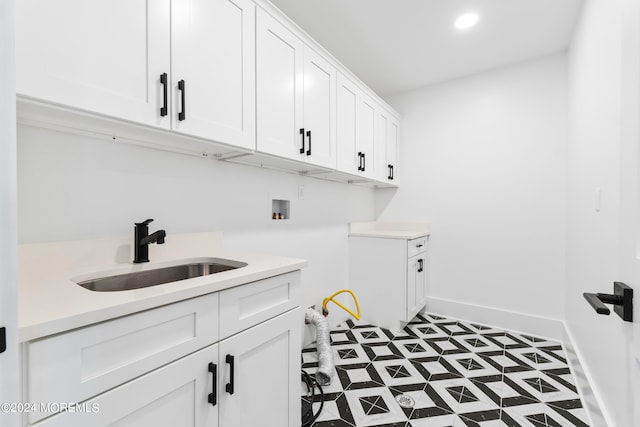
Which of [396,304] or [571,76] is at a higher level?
[571,76]

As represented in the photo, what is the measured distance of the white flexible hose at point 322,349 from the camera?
179cm

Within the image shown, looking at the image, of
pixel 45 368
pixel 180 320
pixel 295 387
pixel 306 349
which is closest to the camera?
pixel 45 368

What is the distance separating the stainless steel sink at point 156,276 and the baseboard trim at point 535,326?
1929mm

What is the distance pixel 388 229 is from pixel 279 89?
2.17 meters

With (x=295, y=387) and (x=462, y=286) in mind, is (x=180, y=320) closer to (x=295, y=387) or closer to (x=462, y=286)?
(x=295, y=387)

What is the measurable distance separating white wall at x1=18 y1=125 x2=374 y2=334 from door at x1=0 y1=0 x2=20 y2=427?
2.34 ft

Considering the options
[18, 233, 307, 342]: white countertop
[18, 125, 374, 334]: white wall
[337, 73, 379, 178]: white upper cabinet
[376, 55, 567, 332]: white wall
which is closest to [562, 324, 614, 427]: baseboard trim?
[376, 55, 567, 332]: white wall

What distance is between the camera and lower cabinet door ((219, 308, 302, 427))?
977mm

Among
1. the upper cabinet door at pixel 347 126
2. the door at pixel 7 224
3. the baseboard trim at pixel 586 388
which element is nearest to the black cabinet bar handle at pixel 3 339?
the door at pixel 7 224

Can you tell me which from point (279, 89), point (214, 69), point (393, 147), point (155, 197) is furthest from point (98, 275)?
point (393, 147)

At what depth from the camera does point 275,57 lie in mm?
1528

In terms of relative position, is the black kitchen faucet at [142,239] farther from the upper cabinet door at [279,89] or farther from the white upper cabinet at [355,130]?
the white upper cabinet at [355,130]

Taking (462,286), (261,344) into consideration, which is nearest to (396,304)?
(462,286)

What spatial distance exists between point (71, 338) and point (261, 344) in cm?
62
